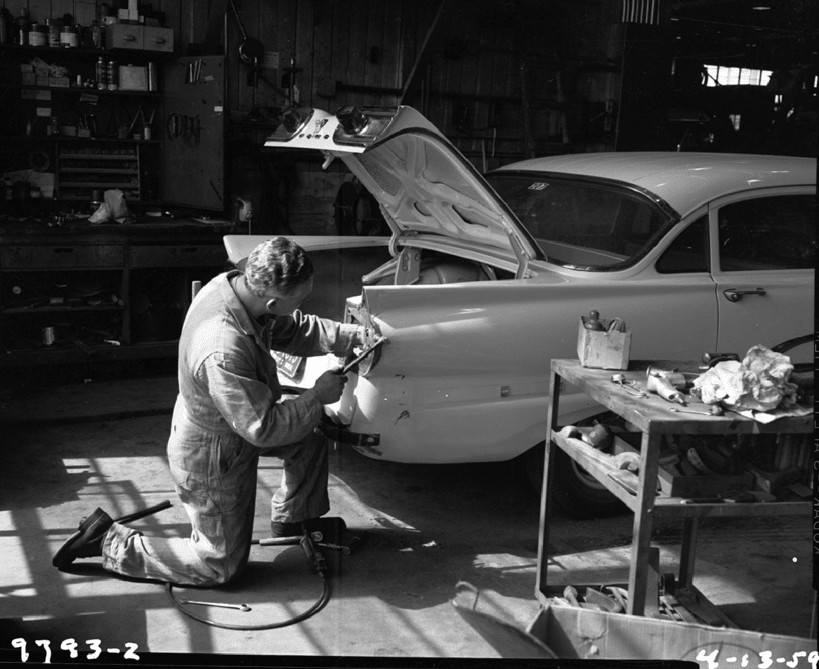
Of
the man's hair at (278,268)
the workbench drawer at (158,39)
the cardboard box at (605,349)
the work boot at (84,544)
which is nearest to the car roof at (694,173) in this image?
the cardboard box at (605,349)

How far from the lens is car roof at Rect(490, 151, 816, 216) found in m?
3.98

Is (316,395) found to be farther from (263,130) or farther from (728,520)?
(263,130)

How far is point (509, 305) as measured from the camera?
3506 mm

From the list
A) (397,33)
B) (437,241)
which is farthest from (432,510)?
(397,33)

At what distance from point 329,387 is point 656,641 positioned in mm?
1423

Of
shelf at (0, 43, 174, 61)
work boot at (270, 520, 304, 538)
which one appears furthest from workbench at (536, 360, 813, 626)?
shelf at (0, 43, 174, 61)

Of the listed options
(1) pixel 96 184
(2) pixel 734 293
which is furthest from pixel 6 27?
(2) pixel 734 293

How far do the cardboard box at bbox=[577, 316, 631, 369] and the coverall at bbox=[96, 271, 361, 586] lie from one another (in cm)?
96

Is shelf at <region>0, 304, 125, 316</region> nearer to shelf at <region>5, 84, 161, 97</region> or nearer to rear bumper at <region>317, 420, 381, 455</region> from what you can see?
shelf at <region>5, 84, 161, 97</region>

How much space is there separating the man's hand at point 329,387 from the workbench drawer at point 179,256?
301 cm

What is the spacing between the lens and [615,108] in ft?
27.8

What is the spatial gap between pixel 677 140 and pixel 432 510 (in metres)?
4.83

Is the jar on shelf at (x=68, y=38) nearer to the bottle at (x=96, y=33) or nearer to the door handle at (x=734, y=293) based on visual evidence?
the bottle at (x=96, y=33)

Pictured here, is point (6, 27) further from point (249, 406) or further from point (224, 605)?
point (224, 605)
